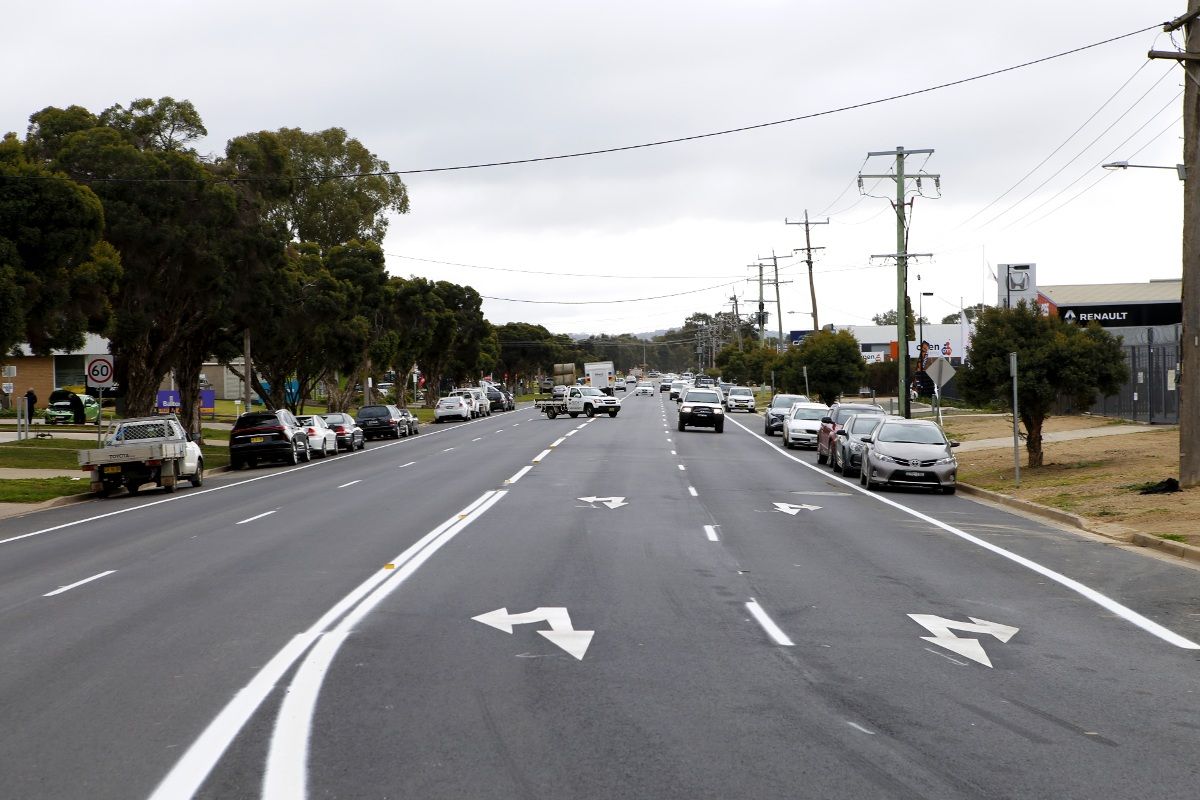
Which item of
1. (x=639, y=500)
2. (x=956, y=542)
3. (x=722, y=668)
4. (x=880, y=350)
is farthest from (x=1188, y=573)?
(x=880, y=350)

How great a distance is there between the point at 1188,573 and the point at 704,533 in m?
6.17

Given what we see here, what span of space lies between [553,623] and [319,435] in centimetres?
3285

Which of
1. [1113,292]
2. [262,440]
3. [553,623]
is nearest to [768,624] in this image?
[553,623]

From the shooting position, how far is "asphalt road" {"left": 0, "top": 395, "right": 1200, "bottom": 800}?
622 cm

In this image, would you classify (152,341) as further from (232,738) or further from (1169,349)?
(232,738)

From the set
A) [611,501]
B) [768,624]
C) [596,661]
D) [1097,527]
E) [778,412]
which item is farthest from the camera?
[778,412]

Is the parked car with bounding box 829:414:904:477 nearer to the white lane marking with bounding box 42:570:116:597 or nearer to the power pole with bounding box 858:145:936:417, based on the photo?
the power pole with bounding box 858:145:936:417

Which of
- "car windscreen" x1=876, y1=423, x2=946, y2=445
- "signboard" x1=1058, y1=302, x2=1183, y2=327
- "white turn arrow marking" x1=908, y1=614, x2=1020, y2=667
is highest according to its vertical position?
"signboard" x1=1058, y1=302, x2=1183, y2=327

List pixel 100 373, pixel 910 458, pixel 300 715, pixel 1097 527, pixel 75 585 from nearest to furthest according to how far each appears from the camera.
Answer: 1. pixel 300 715
2. pixel 75 585
3. pixel 1097 527
4. pixel 910 458
5. pixel 100 373

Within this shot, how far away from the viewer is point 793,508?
21406 mm

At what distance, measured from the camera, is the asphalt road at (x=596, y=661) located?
245 inches

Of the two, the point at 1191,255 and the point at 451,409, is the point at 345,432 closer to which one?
the point at 451,409

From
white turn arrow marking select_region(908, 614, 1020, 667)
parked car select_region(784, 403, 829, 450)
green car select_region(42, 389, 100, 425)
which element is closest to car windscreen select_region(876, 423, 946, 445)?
parked car select_region(784, 403, 829, 450)

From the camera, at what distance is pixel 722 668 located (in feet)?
28.2
